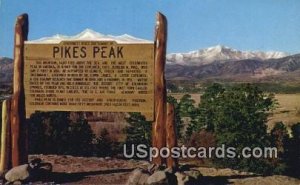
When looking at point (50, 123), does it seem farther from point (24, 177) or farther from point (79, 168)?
point (24, 177)

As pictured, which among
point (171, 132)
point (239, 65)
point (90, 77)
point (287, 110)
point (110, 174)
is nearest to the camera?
point (171, 132)

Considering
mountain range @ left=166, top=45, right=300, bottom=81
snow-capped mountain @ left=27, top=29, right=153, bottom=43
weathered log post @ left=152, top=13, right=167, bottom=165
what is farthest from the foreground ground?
mountain range @ left=166, top=45, right=300, bottom=81

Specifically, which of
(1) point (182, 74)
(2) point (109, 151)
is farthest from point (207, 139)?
(1) point (182, 74)

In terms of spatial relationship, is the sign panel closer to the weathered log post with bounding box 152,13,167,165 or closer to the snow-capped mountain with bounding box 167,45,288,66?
the weathered log post with bounding box 152,13,167,165

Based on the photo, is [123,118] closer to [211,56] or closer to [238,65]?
[211,56]

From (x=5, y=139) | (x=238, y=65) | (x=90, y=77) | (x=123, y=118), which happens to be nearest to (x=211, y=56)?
(x=238, y=65)

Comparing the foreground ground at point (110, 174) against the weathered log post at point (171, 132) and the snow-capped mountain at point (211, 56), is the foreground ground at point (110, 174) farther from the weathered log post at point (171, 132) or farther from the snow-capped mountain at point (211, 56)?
the snow-capped mountain at point (211, 56)
